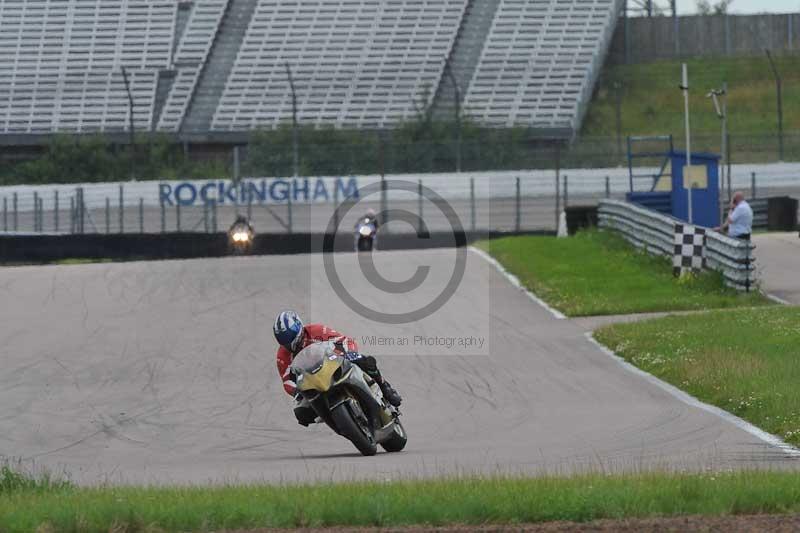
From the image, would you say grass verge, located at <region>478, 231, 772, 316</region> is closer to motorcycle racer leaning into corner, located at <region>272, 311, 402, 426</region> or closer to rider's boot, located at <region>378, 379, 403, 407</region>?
rider's boot, located at <region>378, 379, 403, 407</region>

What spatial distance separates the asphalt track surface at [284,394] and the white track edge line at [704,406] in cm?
10

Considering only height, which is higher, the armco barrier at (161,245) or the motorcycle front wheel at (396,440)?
the armco barrier at (161,245)

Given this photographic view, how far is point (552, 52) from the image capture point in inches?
2039

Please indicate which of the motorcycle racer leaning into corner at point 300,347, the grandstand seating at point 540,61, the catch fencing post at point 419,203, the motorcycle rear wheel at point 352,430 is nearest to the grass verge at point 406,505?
the motorcycle rear wheel at point 352,430

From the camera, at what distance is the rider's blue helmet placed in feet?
33.4

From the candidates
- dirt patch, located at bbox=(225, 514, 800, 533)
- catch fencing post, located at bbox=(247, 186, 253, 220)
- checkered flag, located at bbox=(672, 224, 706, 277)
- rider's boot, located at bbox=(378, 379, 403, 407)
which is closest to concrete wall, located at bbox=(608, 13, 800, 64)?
catch fencing post, located at bbox=(247, 186, 253, 220)

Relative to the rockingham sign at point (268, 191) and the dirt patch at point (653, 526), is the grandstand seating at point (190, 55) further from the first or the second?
the dirt patch at point (653, 526)

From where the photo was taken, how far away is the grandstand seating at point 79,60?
→ 49.2 metres

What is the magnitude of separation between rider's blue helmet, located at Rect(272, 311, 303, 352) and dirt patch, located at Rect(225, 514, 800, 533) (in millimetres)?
3204

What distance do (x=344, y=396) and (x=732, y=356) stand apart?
218 inches

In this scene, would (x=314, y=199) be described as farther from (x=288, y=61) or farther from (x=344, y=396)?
(x=344, y=396)

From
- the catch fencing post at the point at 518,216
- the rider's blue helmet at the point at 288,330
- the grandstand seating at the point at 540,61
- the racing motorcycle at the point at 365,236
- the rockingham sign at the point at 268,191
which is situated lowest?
the rider's blue helmet at the point at 288,330

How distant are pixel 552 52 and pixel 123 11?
54.4 ft

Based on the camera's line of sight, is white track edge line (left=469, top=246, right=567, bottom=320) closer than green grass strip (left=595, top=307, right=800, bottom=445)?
No
